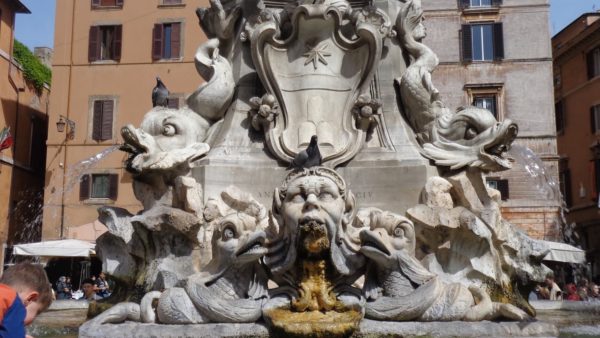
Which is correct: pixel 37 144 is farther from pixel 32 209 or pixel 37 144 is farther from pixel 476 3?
pixel 476 3

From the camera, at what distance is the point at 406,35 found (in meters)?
7.19

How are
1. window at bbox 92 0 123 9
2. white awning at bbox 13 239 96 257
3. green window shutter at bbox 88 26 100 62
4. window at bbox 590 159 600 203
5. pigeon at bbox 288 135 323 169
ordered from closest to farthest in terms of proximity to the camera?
pigeon at bbox 288 135 323 169, white awning at bbox 13 239 96 257, green window shutter at bbox 88 26 100 62, window at bbox 92 0 123 9, window at bbox 590 159 600 203

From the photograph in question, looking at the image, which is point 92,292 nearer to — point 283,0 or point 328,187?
point 283,0

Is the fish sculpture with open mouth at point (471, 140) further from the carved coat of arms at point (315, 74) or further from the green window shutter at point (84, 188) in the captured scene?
the green window shutter at point (84, 188)

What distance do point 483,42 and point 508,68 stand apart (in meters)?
1.48

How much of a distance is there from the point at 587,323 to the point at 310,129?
3232 mm

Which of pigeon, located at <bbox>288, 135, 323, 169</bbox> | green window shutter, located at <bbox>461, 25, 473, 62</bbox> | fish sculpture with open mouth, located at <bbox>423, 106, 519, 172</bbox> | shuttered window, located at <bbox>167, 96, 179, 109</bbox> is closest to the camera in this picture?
pigeon, located at <bbox>288, 135, 323, 169</bbox>

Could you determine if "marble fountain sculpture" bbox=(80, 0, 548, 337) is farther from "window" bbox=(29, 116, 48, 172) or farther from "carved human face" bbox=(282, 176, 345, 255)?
"window" bbox=(29, 116, 48, 172)

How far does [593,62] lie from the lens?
105 ft

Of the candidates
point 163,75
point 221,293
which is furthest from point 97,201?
point 221,293

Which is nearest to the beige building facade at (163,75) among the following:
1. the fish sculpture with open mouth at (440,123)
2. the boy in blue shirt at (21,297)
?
the fish sculpture with open mouth at (440,123)

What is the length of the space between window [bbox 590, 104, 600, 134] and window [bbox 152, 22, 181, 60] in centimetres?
1808


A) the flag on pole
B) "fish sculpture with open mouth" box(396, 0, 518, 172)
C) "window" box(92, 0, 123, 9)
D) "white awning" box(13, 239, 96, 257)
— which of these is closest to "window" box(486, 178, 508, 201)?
"white awning" box(13, 239, 96, 257)

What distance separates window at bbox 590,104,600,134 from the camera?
31.2 metres
